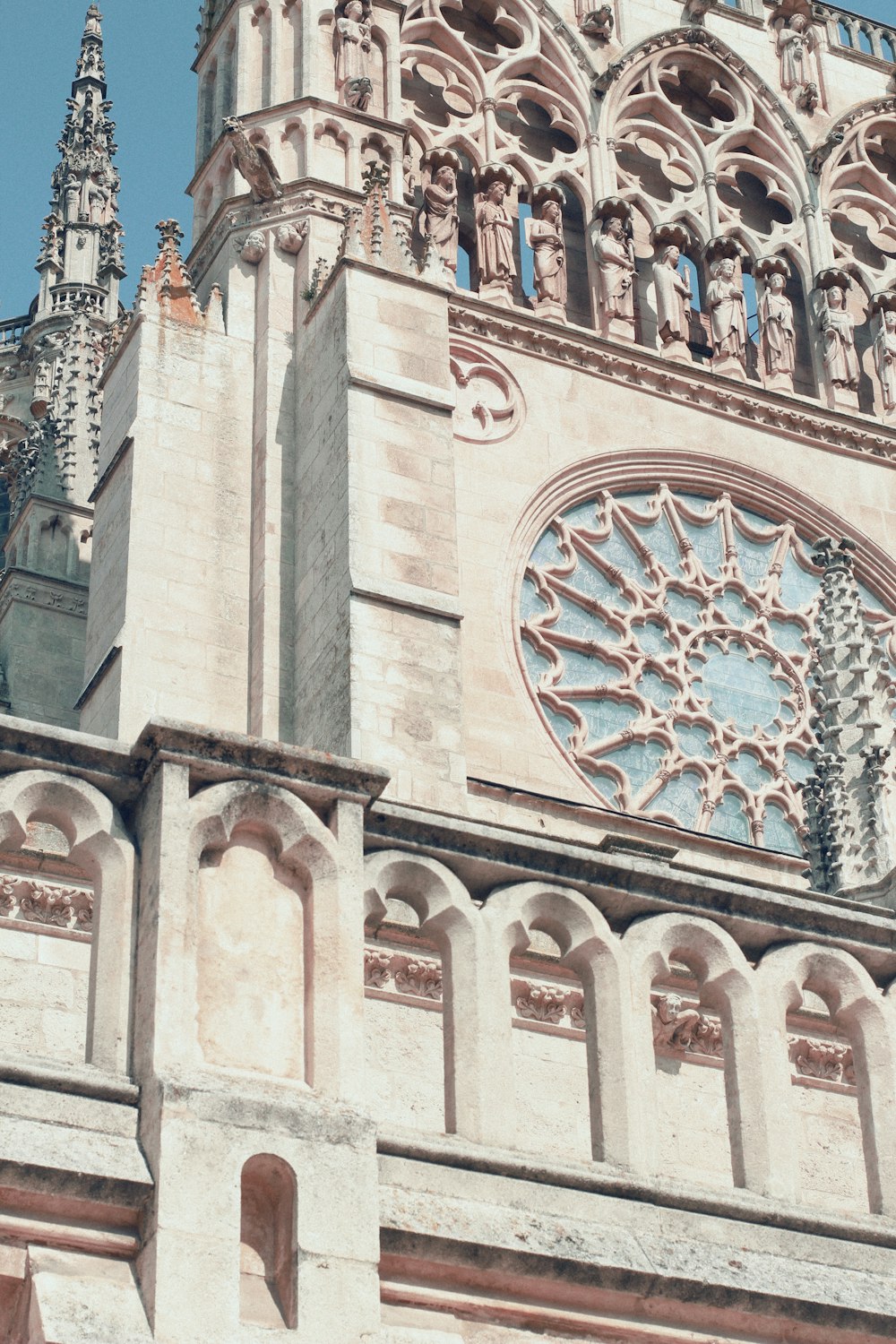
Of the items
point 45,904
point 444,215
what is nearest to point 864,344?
point 444,215

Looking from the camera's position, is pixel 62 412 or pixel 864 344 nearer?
pixel 864 344

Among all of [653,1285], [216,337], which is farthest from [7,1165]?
[216,337]

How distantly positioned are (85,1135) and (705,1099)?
614 centimetres

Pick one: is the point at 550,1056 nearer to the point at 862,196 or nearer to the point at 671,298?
the point at 671,298

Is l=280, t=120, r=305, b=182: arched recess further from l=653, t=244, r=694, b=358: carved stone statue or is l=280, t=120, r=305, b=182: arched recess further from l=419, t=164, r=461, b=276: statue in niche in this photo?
l=653, t=244, r=694, b=358: carved stone statue

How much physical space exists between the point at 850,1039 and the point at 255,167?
13.2 meters

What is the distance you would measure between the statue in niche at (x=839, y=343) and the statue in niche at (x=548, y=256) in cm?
230

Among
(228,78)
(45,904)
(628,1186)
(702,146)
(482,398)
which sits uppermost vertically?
(702,146)

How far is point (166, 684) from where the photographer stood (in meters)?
16.7

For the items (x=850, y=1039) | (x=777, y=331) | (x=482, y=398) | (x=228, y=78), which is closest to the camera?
(x=850, y=1039)

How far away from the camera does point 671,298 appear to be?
2123 centimetres

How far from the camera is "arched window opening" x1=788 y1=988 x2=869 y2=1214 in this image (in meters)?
10.5

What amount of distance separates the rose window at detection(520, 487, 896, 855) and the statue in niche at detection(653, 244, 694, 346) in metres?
1.57

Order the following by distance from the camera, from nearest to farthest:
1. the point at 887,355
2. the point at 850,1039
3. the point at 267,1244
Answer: the point at 267,1244 < the point at 850,1039 < the point at 887,355
